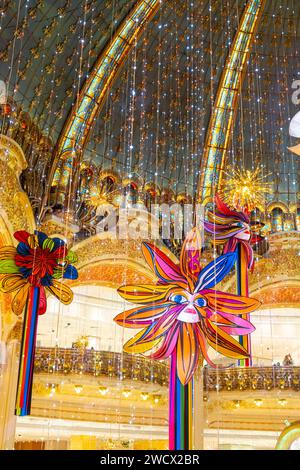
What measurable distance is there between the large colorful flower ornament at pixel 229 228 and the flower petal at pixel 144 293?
318 centimetres

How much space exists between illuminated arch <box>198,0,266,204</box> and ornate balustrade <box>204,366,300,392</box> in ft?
16.3

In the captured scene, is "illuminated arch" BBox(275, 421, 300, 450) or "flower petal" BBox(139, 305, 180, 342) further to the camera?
"flower petal" BBox(139, 305, 180, 342)

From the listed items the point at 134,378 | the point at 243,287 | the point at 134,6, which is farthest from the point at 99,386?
the point at 134,6

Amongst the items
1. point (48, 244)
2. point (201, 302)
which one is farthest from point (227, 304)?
point (48, 244)

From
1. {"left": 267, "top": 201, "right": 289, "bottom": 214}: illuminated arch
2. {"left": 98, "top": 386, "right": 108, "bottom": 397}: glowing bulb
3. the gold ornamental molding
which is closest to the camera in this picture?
the gold ornamental molding

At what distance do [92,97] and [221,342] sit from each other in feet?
30.5

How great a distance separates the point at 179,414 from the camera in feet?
25.1

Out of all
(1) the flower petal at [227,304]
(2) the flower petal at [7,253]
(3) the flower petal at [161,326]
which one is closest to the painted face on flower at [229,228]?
(1) the flower petal at [227,304]

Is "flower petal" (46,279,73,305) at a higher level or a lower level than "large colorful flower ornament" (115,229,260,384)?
higher

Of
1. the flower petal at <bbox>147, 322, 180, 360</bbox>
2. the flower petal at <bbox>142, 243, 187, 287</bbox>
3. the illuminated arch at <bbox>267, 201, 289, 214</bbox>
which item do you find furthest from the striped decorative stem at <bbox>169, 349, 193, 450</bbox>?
the illuminated arch at <bbox>267, 201, 289, 214</bbox>

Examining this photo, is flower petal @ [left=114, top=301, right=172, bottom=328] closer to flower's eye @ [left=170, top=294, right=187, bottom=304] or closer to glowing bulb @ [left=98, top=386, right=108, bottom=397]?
flower's eye @ [left=170, top=294, right=187, bottom=304]

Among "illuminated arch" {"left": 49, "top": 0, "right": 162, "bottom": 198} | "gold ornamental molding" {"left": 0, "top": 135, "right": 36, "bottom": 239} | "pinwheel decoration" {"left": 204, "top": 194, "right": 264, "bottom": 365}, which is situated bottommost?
"pinwheel decoration" {"left": 204, "top": 194, "right": 264, "bottom": 365}

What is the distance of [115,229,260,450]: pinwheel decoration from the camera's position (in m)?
8.17

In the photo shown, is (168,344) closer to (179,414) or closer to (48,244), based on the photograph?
(179,414)
